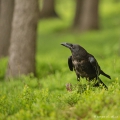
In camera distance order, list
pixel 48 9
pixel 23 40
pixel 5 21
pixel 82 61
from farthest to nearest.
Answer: pixel 48 9, pixel 5 21, pixel 23 40, pixel 82 61

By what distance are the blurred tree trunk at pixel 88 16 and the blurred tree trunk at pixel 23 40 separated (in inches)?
482

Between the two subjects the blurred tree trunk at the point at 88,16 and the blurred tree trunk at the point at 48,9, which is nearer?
the blurred tree trunk at the point at 88,16

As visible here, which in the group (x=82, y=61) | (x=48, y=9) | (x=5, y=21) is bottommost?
(x=48, y=9)

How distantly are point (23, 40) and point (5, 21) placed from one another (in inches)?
136

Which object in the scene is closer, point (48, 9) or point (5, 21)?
point (5, 21)

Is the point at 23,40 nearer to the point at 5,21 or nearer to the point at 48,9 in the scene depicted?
the point at 5,21

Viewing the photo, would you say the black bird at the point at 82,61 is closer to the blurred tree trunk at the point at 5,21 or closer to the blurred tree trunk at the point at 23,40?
the blurred tree trunk at the point at 23,40

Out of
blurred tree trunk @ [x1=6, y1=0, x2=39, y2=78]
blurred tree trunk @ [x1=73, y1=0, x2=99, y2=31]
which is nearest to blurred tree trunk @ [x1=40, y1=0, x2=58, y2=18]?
blurred tree trunk @ [x1=73, y1=0, x2=99, y2=31]

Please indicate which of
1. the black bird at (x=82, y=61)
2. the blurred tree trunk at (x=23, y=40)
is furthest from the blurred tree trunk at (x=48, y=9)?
the black bird at (x=82, y=61)

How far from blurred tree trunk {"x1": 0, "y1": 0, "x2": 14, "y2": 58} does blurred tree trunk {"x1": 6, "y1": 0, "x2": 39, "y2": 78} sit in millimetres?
2932

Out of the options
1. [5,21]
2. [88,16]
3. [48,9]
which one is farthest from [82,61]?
[48,9]

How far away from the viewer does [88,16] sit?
2317cm

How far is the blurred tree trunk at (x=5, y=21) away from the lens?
1353cm

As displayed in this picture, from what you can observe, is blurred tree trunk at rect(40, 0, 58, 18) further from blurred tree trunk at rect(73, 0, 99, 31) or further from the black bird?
the black bird
